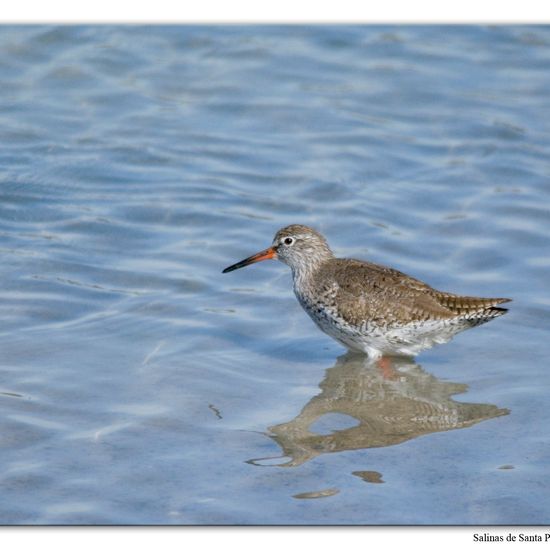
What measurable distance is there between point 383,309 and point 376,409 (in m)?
1.16

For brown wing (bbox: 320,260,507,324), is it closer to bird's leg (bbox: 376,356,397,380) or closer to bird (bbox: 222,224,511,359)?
bird (bbox: 222,224,511,359)

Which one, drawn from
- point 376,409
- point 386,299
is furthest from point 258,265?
point 376,409

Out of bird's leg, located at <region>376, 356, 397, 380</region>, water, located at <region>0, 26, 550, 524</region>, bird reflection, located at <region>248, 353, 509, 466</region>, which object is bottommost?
bird's leg, located at <region>376, 356, 397, 380</region>

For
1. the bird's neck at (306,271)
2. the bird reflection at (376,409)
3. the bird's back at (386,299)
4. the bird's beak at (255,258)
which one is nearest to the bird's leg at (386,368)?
the bird reflection at (376,409)

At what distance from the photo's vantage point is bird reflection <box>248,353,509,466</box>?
26.0ft

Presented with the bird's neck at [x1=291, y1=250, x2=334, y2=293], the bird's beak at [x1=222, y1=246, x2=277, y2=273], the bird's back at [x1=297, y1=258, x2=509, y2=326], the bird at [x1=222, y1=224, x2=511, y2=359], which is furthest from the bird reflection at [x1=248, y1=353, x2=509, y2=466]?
the bird's beak at [x1=222, y1=246, x2=277, y2=273]

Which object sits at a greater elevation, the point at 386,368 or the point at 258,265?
the point at 258,265

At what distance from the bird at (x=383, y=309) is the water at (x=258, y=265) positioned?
27 centimetres

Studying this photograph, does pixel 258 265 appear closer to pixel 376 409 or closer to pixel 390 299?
pixel 390 299

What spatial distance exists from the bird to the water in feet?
0.88

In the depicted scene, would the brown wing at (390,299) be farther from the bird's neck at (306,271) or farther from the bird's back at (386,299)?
the bird's neck at (306,271)

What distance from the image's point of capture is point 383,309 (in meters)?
9.52

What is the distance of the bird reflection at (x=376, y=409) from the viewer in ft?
26.0

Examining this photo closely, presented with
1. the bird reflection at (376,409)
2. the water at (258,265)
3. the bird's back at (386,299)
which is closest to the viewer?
the water at (258,265)
